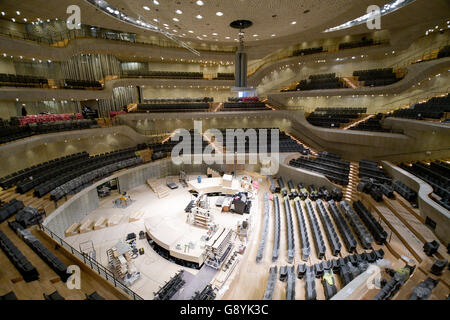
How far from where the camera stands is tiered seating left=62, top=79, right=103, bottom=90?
1444 centimetres

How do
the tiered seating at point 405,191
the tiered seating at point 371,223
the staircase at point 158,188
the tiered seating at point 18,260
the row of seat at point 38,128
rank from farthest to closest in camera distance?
the staircase at point 158,188 < the row of seat at point 38,128 < the tiered seating at point 405,191 < the tiered seating at point 371,223 < the tiered seating at point 18,260

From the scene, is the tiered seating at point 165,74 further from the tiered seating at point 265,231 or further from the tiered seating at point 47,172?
the tiered seating at point 265,231

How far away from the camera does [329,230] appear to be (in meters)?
8.43

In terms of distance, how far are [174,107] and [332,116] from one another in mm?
12833

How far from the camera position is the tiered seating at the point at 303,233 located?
7.56 m

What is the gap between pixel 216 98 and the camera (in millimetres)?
22875

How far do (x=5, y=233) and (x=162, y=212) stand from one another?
6.03 m

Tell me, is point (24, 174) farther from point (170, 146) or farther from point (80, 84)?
point (170, 146)

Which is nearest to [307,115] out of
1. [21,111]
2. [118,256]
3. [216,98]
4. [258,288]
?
[216,98]

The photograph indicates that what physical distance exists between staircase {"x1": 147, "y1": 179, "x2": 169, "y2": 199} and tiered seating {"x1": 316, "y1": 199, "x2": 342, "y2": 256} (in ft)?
29.1

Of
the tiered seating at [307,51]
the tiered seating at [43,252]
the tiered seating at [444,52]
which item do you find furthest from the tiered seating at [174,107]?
the tiered seating at [444,52]

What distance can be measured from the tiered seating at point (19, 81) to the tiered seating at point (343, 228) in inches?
685

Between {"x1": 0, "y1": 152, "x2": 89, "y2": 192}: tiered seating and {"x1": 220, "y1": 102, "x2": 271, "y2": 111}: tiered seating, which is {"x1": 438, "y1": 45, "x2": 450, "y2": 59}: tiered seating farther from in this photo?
{"x1": 0, "y1": 152, "x2": 89, "y2": 192}: tiered seating
